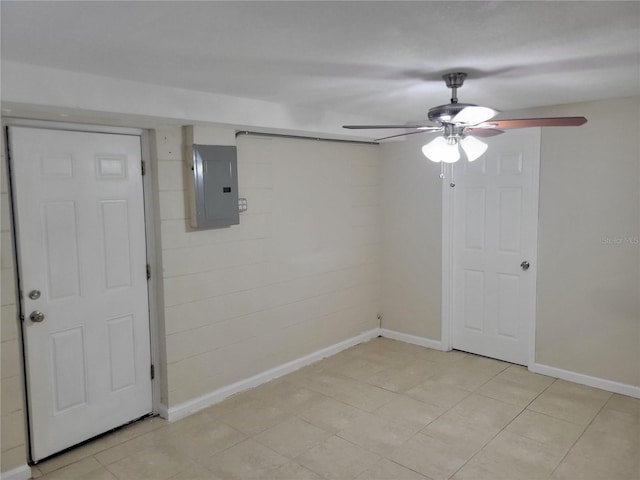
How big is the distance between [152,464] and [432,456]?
169 cm

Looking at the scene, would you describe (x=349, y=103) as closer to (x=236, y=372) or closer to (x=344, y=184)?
(x=344, y=184)

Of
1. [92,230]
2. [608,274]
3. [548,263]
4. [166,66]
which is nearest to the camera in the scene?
[166,66]

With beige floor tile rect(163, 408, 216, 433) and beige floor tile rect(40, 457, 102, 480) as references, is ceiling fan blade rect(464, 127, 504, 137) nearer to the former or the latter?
beige floor tile rect(163, 408, 216, 433)

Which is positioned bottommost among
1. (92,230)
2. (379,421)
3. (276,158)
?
(379,421)

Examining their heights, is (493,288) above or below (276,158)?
below

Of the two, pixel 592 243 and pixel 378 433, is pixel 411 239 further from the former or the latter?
pixel 378 433

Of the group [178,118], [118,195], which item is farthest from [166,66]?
[118,195]

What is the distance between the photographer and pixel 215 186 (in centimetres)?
357

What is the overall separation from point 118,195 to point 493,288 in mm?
3296

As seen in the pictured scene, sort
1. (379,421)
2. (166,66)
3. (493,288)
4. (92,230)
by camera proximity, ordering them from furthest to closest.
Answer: (493,288) → (379,421) → (92,230) → (166,66)

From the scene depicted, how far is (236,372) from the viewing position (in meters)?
3.95

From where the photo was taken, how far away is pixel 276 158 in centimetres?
415

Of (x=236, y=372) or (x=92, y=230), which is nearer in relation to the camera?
(x=92, y=230)

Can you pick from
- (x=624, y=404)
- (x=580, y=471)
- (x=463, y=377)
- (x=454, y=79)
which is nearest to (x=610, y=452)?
(x=580, y=471)
